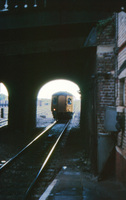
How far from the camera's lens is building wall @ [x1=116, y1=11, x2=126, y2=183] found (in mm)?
5926

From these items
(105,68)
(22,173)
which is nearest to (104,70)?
(105,68)

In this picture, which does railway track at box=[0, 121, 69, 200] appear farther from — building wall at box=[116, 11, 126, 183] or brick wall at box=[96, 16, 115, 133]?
brick wall at box=[96, 16, 115, 133]

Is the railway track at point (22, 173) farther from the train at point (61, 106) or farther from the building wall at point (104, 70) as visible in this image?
the train at point (61, 106)

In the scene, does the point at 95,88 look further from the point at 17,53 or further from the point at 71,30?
the point at 17,53

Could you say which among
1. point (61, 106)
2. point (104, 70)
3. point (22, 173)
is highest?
point (104, 70)

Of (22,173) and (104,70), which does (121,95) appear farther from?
(22,173)

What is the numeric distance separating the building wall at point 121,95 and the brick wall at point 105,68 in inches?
20.7

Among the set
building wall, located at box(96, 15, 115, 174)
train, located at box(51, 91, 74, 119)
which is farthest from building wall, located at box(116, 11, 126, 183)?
train, located at box(51, 91, 74, 119)

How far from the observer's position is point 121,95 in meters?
6.56

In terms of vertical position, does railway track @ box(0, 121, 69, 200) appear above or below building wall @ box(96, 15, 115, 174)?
below

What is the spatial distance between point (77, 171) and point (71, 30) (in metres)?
5.91

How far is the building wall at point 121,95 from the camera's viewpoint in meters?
5.93

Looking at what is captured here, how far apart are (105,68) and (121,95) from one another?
1.27 m

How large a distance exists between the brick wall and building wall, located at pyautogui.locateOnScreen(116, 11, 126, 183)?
0.52 metres
